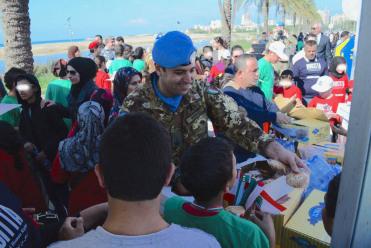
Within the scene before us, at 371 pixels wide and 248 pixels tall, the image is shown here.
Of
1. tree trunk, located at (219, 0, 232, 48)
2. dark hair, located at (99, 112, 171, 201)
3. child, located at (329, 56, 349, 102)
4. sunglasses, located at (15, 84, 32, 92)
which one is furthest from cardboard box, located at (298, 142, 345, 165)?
tree trunk, located at (219, 0, 232, 48)

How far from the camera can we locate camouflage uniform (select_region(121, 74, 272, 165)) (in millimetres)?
2021

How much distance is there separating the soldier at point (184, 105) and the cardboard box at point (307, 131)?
1.31 meters

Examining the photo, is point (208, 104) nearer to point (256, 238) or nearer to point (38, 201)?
point (256, 238)

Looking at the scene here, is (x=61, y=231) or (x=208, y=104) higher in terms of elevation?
(x=208, y=104)

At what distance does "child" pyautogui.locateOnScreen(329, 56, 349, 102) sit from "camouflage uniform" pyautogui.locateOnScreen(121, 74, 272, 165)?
3238mm

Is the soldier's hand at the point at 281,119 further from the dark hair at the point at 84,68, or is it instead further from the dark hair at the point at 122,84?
the dark hair at the point at 84,68

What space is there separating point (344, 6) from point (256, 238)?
88cm

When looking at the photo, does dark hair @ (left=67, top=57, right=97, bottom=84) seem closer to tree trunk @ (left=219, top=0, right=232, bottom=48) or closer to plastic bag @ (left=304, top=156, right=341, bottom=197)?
plastic bag @ (left=304, top=156, right=341, bottom=197)

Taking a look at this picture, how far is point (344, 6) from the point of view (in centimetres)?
121

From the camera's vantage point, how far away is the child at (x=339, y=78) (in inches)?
191

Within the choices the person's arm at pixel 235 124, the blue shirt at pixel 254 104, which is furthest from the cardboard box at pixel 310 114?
the person's arm at pixel 235 124

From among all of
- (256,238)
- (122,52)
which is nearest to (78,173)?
Result: (256,238)

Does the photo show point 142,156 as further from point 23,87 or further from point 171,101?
point 23,87

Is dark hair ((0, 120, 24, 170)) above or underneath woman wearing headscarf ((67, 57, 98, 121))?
underneath
